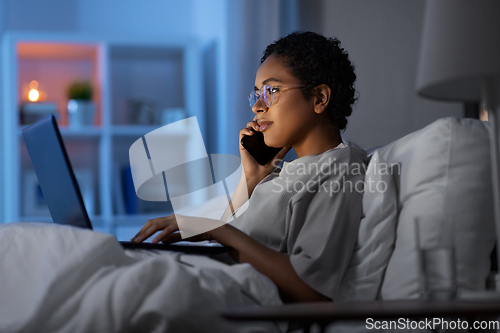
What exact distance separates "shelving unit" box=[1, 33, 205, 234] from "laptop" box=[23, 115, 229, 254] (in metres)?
1.72

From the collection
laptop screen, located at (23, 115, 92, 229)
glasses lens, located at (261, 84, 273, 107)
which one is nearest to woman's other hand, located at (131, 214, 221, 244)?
laptop screen, located at (23, 115, 92, 229)

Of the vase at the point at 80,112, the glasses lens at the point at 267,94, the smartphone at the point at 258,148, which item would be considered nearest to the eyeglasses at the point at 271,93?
the glasses lens at the point at 267,94

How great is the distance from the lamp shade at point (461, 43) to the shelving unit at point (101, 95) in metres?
2.09

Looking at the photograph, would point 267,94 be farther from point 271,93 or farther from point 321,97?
point 321,97

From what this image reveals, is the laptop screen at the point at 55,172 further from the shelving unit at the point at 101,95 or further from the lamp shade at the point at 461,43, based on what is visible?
→ the shelving unit at the point at 101,95

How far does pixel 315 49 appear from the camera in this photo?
1.37 meters

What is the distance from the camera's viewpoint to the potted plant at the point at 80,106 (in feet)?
9.58

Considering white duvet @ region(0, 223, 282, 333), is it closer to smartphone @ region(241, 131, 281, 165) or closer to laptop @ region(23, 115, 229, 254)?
laptop @ region(23, 115, 229, 254)

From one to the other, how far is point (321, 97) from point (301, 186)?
315mm

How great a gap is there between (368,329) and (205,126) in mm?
2506

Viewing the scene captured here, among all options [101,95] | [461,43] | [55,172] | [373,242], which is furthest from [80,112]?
[461,43]

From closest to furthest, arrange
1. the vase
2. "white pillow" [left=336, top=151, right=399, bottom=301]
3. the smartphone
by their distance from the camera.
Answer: "white pillow" [left=336, top=151, right=399, bottom=301], the smartphone, the vase

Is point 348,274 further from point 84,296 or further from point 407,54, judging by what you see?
point 407,54

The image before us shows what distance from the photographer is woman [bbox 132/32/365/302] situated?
969mm
